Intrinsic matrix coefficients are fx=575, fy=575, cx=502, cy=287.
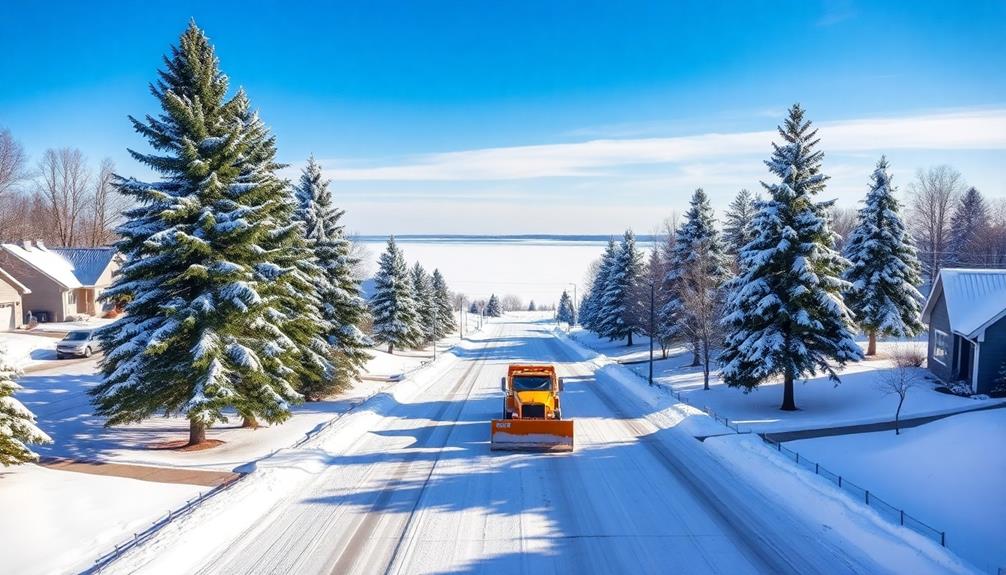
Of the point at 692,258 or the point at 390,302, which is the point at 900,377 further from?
the point at 390,302

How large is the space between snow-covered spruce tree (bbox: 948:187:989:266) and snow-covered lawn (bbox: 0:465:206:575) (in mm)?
82153

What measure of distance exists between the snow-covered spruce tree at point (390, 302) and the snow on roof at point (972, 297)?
37.1 metres

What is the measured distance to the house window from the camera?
28.0 metres

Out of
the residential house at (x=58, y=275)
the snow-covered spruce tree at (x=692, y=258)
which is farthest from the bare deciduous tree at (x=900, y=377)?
the residential house at (x=58, y=275)

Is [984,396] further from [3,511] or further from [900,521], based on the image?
[3,511]

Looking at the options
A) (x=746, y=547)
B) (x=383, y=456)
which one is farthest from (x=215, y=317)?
(x=746, y=547)

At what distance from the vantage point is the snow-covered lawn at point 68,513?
32.6ft

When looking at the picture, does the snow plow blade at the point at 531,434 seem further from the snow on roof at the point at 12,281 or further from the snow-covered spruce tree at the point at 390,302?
the snow on roof at the point at 12,281

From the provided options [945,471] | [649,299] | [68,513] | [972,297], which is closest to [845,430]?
[945,471]

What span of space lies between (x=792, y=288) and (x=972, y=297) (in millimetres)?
10010

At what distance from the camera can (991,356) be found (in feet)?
79.1

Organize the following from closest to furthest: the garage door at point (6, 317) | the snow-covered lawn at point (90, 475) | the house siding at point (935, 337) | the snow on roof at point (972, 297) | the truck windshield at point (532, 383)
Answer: the snow-covered lawn at point (90, 475) → the truck windshield at point (532, 383) → the snow on roof at point (972, 297) → the house siding at point (935, 337) → the garage door at point (6, 317)

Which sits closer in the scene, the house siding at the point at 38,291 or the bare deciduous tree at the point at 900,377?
the bare deciduous tree at the point at 900,377

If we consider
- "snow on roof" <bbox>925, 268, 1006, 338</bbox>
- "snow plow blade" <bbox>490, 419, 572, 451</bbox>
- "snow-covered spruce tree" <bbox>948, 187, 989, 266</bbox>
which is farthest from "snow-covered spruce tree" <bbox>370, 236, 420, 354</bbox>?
"snow-covered spruce tree" <bbox>948, 187, 989, 266</bbox>
